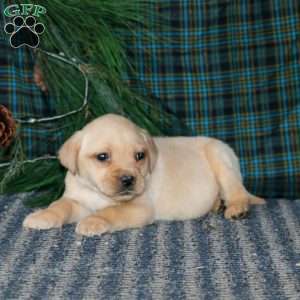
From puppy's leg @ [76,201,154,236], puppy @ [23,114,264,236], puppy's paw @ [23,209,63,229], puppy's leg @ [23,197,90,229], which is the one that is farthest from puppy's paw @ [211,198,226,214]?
puppy's paw @ [23,209,63,229]

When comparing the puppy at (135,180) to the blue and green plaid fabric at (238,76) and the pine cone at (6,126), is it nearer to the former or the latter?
the blue and green plaid fabric at (238,76)

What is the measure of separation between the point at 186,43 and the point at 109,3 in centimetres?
43

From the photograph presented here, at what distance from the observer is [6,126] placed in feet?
10.4

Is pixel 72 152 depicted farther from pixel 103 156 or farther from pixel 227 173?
pixel 227 173

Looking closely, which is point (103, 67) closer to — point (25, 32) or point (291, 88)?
point (25, 32)

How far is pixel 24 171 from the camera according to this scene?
321 cm

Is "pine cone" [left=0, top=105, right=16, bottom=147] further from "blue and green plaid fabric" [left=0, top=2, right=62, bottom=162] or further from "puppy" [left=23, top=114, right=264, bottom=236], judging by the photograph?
"puppy" [left=23, top=114, right=264, bottom=236]

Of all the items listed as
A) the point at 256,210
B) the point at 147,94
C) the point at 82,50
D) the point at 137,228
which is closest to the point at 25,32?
the point at 82,50

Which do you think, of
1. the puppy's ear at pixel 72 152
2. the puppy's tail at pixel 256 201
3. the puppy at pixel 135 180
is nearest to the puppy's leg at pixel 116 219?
the puppy at pixel 135 180

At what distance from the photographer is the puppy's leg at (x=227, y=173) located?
2951mm

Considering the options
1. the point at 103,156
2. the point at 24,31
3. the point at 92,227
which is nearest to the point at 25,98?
the point at 24,31

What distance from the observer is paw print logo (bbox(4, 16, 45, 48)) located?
312cm

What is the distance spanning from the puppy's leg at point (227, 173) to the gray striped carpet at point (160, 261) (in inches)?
8.9

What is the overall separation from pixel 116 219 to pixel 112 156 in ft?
0.82
